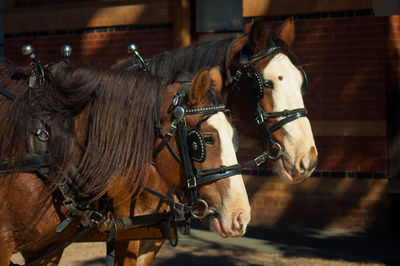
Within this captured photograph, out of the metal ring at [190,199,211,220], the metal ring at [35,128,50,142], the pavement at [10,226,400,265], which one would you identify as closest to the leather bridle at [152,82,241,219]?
the metal ring at [190,199,211,220]

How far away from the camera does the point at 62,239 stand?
3.94 metres

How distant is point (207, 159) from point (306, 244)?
4.79m

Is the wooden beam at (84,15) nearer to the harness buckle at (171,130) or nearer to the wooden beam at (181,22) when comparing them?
the wooden beam at (181,22)

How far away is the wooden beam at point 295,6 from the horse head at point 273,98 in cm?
372

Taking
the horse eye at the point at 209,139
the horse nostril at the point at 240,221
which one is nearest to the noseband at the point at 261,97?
the horse eye at the point at 209,139

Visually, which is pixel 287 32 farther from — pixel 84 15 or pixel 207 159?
pixel 84 15

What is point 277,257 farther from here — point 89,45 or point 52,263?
point 89,45

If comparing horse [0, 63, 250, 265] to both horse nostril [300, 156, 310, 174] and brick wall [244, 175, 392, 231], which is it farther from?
brick wall [244, 175, 392, 231]

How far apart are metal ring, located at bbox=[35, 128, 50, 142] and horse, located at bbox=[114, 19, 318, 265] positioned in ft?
4.37

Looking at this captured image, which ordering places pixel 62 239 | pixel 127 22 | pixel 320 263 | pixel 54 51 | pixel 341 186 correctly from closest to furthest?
pixel 62 239, pixel 320 263, pixel 341 186, pixel 127 22, pixel 54 51

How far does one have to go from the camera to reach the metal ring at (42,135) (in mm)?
3666

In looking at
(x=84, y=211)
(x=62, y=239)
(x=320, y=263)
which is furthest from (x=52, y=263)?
(x=320, y=263)

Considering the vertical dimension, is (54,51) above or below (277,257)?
above

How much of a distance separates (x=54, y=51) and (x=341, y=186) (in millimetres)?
5259
